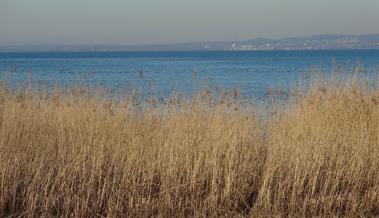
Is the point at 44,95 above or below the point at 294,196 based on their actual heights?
above

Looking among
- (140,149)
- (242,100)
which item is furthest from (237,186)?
(242,100)

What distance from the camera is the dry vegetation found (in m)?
6.14

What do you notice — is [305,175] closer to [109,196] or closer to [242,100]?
[109,196]

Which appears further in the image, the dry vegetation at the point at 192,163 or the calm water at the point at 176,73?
the calm water at the point at 176,73

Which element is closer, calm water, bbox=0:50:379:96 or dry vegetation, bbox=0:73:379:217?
dry vegetation, bbox=0:73:379:217

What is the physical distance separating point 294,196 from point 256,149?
1.02 metres

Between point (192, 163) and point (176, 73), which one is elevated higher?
point (192, 163)

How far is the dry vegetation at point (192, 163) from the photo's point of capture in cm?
614

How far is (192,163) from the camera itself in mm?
6734

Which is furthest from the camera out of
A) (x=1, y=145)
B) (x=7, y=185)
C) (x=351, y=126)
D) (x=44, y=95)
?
(x=44, y=95)

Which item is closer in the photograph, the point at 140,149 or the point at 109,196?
the point at 109,196

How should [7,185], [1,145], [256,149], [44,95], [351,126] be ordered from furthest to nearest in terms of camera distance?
1. [44,95]
2. [351,126]
3. [256,149]
4. [1,145]
5. [7,185]

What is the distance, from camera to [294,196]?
6.34 m

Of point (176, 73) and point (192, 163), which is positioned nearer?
point (192, 163)
